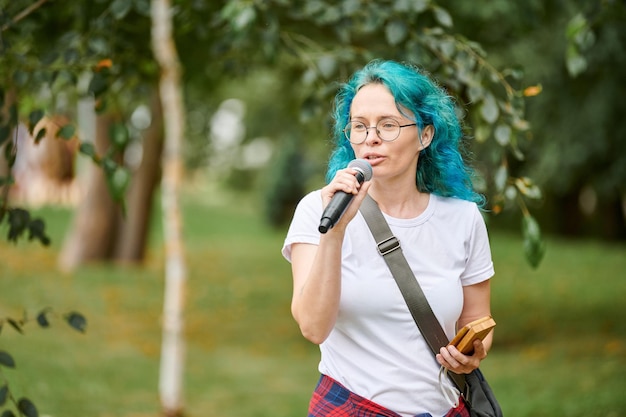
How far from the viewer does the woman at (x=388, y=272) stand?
245cm

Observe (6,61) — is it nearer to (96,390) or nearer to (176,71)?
(176,71)

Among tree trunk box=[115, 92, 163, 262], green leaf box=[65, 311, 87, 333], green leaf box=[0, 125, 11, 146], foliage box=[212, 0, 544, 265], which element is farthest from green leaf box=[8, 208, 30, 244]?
tree trunk box=[115, 92, 163, 262]

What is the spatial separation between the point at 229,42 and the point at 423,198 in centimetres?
221

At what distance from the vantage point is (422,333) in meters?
2.49

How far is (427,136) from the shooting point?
106 inches

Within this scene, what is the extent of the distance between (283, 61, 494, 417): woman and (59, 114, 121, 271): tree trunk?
13.1m

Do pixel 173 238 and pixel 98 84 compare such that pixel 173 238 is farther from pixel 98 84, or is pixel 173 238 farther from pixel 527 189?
pixel 527 189

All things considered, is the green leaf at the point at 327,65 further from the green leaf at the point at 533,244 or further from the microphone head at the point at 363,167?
the microphone head at the point at 363,167

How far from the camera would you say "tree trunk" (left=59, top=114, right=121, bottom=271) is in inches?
603

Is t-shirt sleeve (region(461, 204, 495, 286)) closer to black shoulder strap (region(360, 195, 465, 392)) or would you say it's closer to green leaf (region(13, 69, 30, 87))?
black shoulder strap (region(360, 195, 465, 392))

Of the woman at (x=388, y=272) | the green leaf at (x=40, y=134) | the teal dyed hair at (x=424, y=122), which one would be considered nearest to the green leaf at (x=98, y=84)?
the green leaf at (x=40, y=134)

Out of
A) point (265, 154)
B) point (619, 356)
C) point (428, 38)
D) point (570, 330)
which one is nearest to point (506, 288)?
point (570, 330)

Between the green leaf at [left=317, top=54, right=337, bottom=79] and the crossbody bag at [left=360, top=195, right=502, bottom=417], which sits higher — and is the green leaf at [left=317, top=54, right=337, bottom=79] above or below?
above

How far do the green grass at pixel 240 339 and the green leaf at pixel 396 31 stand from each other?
379 cm
